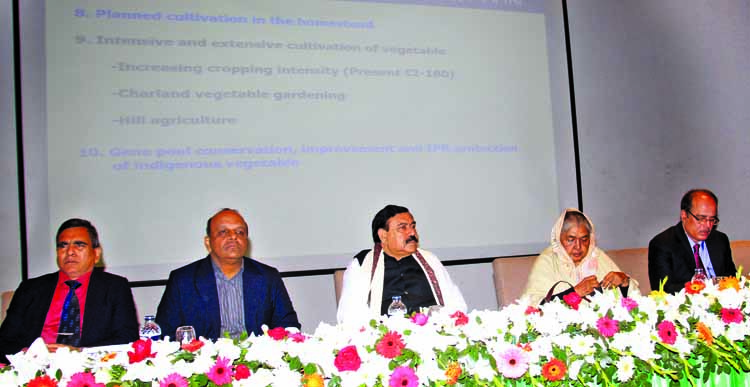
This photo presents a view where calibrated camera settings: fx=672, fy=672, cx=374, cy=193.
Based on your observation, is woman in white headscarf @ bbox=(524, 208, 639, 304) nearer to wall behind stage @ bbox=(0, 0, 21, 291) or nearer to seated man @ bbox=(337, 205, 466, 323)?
seated man @ bbox=(337, 205, 466, 323)

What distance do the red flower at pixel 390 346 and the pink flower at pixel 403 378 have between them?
5cm

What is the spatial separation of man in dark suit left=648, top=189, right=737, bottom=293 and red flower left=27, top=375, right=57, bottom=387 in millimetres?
2907

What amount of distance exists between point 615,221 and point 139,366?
12.8 ft

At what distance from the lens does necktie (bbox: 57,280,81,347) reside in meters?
2.67

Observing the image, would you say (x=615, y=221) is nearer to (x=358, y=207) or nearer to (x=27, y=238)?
(x=358, y=207)

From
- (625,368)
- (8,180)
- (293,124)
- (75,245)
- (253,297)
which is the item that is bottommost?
(625,368)

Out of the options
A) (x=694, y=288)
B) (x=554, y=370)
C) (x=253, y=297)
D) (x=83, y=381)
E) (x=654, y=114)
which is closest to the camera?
(x=83, y=381)

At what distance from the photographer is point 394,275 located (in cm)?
323

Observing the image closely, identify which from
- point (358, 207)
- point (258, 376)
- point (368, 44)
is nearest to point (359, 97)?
point (368, 44)

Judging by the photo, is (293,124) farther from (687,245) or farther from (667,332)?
(667,332)

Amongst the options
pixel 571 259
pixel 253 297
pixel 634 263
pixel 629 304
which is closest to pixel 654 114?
pixel 634 263

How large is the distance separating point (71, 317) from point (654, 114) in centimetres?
391

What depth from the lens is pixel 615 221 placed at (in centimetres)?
463

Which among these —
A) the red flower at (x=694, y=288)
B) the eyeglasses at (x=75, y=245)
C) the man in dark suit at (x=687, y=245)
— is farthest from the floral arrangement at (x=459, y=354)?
the man in dark suit at (x=687, y=245)
